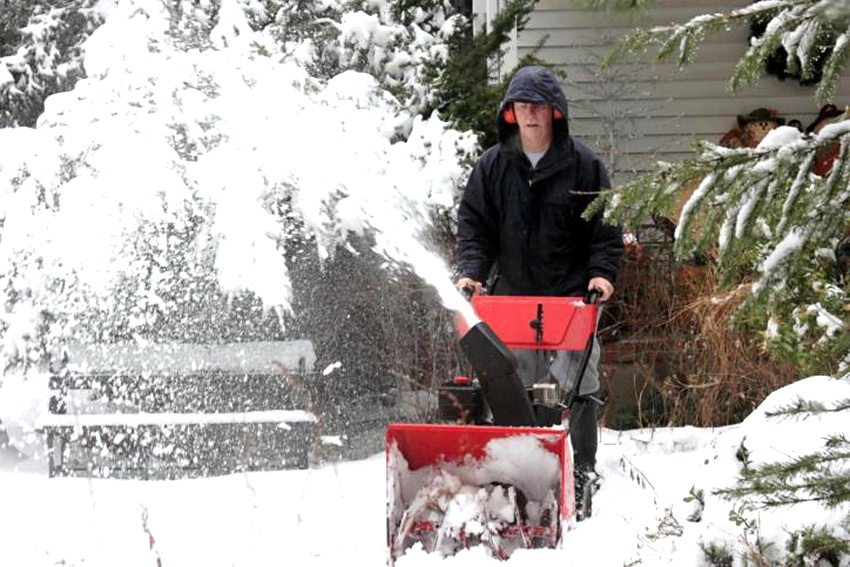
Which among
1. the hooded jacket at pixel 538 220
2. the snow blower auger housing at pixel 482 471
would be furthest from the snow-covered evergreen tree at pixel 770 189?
the hooded jacket at pixel 538 220

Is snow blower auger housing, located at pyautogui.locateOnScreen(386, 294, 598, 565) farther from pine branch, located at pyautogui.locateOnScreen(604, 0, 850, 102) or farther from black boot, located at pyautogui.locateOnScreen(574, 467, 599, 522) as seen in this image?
pine branch, located at pyautogui.locateOnScreen(604, 0, 850, 102)

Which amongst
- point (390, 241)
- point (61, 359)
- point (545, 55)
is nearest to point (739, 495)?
point (390, 241)

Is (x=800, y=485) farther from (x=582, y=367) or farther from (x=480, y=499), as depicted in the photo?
(x=582, y=367)

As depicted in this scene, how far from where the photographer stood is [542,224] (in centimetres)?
528

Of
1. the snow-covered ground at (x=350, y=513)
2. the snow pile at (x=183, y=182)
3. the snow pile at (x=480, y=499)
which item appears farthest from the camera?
the snow pile at (x=183, y=182)

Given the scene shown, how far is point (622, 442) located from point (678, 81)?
14.8 feet

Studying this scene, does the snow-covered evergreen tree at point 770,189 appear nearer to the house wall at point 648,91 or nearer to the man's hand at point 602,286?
the man's hand at point 602,286

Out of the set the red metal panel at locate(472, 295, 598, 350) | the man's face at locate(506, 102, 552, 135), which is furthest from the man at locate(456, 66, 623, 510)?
the red metal panel at locate(472, 295, 598, 350)

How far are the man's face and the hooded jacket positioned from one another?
0.06 m

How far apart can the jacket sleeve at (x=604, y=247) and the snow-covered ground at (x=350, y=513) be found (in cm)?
82

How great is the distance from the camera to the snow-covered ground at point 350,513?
4113 mm

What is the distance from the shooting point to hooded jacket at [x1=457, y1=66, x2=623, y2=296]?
521cm

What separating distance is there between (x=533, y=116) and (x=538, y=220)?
0.44 m

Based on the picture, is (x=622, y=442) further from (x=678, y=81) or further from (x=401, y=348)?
(x=678, y=81)
